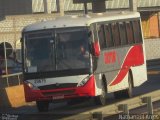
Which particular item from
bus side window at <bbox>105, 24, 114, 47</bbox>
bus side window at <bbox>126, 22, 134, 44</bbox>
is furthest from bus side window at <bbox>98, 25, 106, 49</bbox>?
bus side window at <bbox>126, 22, 134, 44</bbox>

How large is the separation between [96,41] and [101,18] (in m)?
1.52

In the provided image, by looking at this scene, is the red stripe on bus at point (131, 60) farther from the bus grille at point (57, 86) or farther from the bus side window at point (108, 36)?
the bus grille at point (57, 86)

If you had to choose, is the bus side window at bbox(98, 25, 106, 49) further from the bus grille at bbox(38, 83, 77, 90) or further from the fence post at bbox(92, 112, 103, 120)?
the fence post at bbox(92, 112, 103, 120)

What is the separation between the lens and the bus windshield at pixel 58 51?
22.3m

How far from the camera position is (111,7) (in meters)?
87.9

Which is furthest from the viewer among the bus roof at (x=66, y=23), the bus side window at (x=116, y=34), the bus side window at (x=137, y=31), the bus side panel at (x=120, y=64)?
the bus side window at (x=137, y=31)

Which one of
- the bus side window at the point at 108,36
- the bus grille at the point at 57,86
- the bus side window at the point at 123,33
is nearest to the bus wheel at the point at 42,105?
the bus grille at the point at 57,86

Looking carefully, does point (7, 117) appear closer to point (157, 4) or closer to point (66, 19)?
point (66, 19)

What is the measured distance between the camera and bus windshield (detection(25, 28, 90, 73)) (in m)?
22.3

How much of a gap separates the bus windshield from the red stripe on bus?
7.61ft

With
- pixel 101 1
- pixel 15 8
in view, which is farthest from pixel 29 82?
pixel 15 8

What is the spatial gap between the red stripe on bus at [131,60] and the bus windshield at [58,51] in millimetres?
2320

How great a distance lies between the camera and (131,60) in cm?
2602

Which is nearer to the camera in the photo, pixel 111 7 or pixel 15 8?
pixel 15 8
